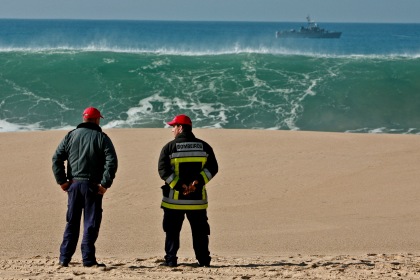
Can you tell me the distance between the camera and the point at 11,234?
903 centimetres

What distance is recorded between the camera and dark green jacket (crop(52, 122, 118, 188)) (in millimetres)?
6789

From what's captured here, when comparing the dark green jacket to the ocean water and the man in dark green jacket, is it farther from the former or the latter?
the ocean water

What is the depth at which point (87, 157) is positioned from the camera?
268 inches

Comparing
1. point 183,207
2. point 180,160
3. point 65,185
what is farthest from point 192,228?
point 65,185

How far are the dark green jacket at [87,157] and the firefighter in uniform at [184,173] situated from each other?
411 millimetres

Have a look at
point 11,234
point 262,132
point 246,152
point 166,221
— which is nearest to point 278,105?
point 262,132

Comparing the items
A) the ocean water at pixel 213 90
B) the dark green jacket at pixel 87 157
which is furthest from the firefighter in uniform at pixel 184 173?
the ocean water at pixel 213 90

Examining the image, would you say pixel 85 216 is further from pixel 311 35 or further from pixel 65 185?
pixel 311 35

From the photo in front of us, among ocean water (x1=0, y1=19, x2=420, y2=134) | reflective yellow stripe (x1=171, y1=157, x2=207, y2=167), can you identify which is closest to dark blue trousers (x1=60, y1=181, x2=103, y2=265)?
reflective yellow stripe (x1=171, y1=157, x2=207, y2=167)

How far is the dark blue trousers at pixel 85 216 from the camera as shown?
6.82 metres

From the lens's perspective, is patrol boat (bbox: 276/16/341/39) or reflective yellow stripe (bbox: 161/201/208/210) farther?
patrol boat (bbox: 276/16/341/39)

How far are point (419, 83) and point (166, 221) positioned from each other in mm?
23130

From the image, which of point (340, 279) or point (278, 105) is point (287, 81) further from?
point (340, 279)

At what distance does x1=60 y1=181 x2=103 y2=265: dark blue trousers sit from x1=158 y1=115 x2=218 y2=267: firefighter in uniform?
0.55 metres
